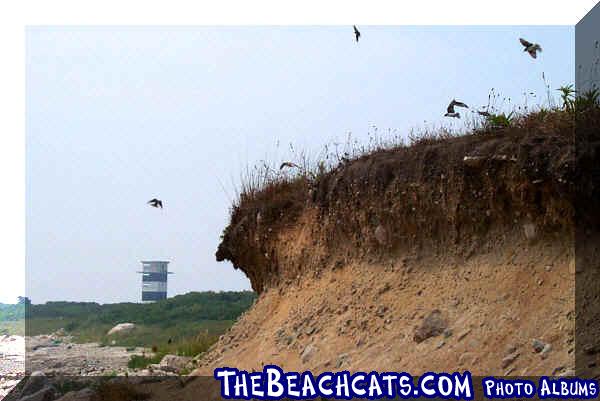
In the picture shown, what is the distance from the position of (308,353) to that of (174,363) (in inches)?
258

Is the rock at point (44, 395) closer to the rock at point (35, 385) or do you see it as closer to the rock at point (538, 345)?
the rock at point (35, 385)

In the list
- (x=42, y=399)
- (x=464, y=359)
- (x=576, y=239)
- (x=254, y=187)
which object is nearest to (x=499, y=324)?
(x=464, y=359)

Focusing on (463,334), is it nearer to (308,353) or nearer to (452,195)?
(452,195)

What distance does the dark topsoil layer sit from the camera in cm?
812

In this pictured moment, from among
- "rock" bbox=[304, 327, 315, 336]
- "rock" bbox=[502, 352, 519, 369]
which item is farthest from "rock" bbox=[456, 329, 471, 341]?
"rock" bbox=[304, 327, 315, 336]

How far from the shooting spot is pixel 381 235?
10250mm

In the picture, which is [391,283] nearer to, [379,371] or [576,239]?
[379,371]

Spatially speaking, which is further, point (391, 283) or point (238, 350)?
point (238, 350)

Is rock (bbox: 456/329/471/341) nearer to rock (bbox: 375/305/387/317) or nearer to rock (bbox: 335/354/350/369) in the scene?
rock (bbox: 375/305/387/317)

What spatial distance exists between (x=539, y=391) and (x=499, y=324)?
1.18 metres

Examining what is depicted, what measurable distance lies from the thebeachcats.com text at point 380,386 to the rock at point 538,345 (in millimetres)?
409

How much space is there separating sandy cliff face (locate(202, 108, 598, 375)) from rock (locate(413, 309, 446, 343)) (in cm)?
2

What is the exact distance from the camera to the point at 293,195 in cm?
1281

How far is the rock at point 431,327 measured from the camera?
28.1ft
